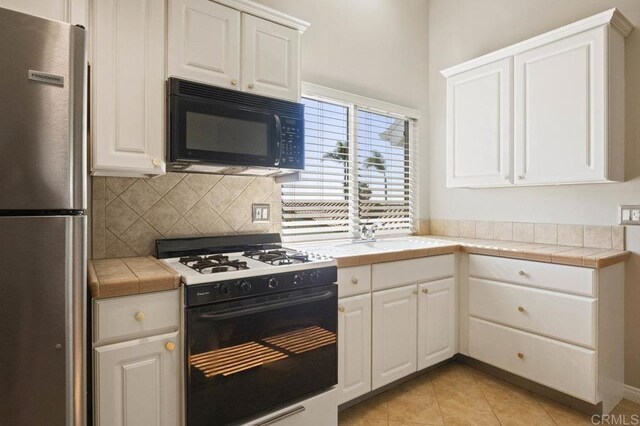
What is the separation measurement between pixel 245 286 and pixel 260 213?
2.88 feet

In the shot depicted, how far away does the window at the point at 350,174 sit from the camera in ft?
8.96

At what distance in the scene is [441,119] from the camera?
349 cm

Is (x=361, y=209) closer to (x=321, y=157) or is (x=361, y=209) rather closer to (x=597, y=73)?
(x=321, y=157)

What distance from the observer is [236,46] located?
2.00 meters

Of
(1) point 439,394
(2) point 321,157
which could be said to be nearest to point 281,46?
(2) point 321,157

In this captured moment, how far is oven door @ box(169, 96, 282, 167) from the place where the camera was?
5.92 ft

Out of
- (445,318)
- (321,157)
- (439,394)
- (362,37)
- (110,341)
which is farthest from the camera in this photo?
(362,37)

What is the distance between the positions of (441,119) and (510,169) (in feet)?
3.38

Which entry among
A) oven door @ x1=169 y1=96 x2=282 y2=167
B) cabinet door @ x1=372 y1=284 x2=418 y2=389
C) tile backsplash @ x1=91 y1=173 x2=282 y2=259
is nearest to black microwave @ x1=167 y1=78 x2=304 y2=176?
oven door @ x1=169 y1=96 x2=282 y2=167

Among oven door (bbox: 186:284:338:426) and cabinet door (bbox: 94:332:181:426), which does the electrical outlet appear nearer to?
oven door (bbox: 186:284:338:426)

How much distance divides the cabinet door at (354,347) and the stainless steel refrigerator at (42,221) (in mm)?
1240

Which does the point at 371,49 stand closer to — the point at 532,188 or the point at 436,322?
the point at 532,188

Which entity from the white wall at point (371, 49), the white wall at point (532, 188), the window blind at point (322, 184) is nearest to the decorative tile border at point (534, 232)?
the white wall at point (532, 188)

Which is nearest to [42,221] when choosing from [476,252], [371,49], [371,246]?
[371,246]
